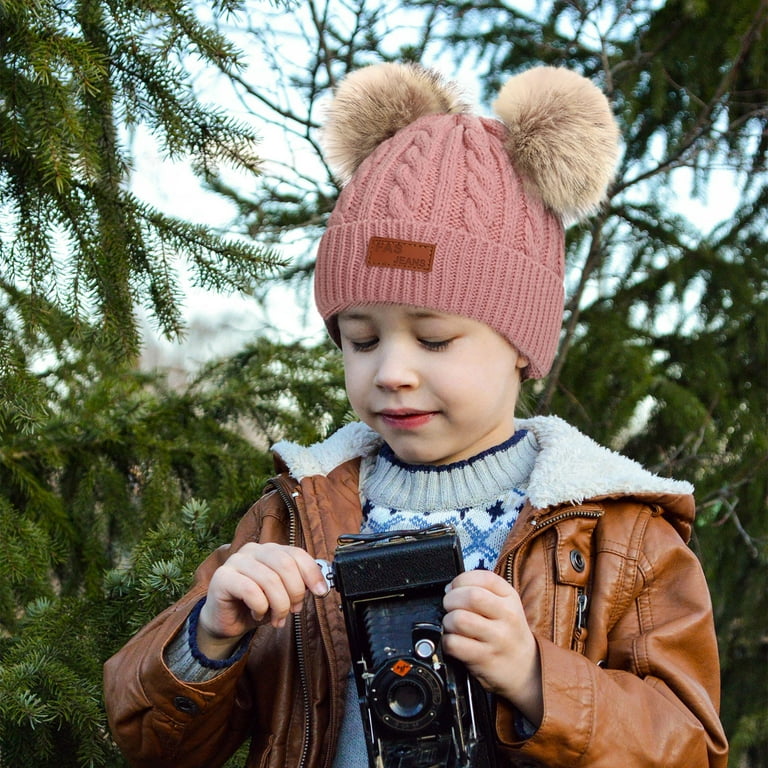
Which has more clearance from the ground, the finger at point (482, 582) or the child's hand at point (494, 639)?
the finger at point (482, 582)

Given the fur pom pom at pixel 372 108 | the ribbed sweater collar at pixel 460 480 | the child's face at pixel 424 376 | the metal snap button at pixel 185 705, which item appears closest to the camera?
the metal snap button at pixel 185 705

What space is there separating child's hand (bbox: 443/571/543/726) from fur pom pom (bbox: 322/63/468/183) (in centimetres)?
94

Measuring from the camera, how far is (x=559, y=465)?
165 cm

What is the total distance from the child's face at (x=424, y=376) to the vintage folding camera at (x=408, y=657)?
0.99 ft

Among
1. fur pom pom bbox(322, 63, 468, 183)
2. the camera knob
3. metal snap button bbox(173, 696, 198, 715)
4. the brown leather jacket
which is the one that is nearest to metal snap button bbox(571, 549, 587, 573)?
the brown leather jacket

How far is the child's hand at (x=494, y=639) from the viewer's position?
132cm

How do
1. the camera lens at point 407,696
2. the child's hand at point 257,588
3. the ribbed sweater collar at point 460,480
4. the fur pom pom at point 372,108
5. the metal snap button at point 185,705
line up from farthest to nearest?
the fur pom pom at point 372,108 → the ribbed sweater collar at point 460,480 → the metal snap button at point 185,705 → the child's hand at point 257,588 → the camera lens at point 407,696

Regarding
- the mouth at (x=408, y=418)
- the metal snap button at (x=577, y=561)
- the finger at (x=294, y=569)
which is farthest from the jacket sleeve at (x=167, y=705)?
the metal snap button at (x=577, y=561)

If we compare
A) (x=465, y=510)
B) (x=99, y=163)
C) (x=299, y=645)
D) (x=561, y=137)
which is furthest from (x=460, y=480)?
(x=99, y=163)

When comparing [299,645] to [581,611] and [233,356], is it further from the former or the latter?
[233,356]

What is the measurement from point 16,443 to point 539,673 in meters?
1.35

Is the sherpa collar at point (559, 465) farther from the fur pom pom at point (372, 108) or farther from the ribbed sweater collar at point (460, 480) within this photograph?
the fur pom pom at point (372, 108)

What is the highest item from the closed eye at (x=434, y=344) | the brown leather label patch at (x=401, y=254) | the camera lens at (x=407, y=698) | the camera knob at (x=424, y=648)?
the brown leather label patch at (x=401, y=254)

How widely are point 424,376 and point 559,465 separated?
0.85ft
